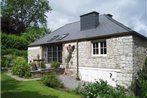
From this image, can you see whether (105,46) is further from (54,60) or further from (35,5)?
(35,5)

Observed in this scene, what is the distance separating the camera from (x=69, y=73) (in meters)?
17.6

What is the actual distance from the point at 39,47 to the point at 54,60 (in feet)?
9.26

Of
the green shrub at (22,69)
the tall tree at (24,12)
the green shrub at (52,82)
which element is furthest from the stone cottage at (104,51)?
the tall tree at (24,12)

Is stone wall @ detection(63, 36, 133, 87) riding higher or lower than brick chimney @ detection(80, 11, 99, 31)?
lower

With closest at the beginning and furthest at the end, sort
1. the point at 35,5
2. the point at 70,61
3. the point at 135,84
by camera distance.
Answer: the point at 135,84 < the point at 70,61 < the point at 35,5

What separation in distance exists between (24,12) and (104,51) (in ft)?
129

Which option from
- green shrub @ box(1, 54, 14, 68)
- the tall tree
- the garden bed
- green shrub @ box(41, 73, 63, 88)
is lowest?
green shrub @ box(41, 73, 63, 88)

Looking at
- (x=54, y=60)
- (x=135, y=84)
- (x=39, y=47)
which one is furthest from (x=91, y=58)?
(x=39, y=47)

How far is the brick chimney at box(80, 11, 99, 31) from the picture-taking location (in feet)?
57.3

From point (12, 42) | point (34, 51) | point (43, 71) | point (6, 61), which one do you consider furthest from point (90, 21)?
point (12, 42)

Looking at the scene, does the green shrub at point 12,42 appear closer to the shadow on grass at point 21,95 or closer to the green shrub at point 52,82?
the green shrub at point 52,82

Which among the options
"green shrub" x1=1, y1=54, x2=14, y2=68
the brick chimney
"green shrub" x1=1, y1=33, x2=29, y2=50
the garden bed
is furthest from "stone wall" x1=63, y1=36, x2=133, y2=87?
"green shrub" x1=1, y1=33, x2=29, y2=50

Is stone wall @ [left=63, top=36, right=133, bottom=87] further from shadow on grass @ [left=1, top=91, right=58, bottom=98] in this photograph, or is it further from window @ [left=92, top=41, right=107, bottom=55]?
shadow on grass @ [left=1, top=91, right=58, bottom=98]

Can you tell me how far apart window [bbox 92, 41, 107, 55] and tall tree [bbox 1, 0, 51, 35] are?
1261 inches
